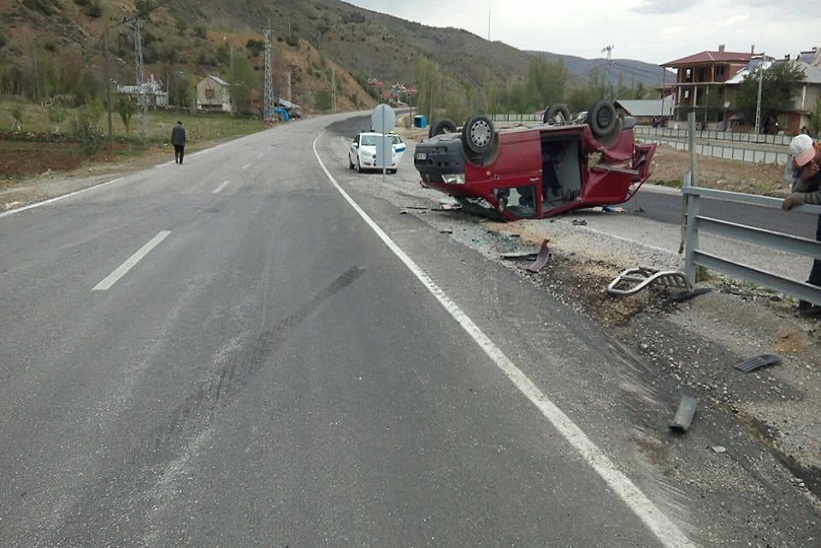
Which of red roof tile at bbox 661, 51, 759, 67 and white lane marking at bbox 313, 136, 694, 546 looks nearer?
white lane marking at bbox 313, 136, 694, 546

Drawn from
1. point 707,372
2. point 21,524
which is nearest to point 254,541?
point 21,524

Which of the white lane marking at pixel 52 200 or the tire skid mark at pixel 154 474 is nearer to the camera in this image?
the tire skid mark at pixel 154 474

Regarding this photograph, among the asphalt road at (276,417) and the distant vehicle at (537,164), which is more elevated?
the distant vehicle at (537,164)

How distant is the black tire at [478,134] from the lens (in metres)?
12.5

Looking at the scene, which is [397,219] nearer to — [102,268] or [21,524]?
[102,268]

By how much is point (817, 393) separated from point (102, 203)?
14763 millimetres

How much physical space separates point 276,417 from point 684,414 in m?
2.72

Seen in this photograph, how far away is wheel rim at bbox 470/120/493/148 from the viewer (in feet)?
40.9

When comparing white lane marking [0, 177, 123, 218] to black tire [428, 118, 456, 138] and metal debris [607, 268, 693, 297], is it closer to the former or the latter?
black tire [428, 118, 456, 138]

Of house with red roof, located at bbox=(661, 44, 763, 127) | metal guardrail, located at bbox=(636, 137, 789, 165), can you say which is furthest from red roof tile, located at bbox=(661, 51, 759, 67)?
metal guardrail, located at bbox=(636, 137, 789, 165)

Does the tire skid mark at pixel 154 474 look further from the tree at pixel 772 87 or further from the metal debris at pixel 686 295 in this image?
the tree at pixel 772 87

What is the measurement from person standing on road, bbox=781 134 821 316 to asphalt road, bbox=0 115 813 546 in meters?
2.00

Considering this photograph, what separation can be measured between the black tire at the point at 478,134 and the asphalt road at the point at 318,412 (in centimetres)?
394

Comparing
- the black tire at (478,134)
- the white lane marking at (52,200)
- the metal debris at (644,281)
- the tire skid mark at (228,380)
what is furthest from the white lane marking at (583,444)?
the white lane marking at (52,200)
